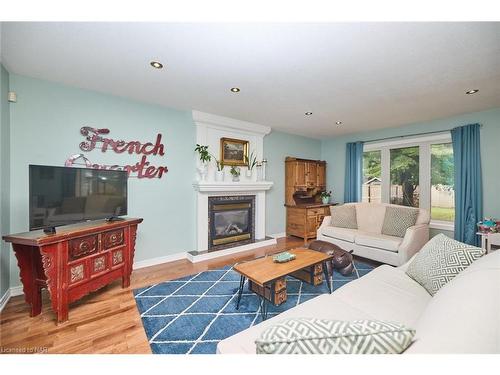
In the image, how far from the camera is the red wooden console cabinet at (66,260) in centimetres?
176

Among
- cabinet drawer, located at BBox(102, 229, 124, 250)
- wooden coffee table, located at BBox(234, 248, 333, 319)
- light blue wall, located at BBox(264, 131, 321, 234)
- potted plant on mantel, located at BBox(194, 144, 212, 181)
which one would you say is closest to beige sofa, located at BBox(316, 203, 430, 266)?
light blue wall, located at BBox(264, 131, 321, 234)

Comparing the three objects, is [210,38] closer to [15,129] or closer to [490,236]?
[15,129]

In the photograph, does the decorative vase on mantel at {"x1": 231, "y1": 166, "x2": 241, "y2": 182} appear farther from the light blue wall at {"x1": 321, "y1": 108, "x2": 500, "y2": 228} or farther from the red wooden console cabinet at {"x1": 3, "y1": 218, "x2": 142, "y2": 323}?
the light blue wall at {"x1": 321, "y1": 108, "x2": 500, "y2": 228}

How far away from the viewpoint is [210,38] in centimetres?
166

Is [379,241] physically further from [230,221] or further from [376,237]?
[230,221]

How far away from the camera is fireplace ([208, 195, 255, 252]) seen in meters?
3.74

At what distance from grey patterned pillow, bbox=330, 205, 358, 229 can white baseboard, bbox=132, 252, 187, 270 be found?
280cm

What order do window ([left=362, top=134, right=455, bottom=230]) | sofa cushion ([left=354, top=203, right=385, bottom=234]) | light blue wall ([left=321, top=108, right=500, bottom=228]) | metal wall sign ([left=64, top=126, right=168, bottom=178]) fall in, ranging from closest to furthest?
1. metal wall sign ([left=64, top=126, right=168, bottom=178])
2. light blue wall ([left=321, top=108, right=500, bottom=228])
3. sofa cushion ([left=354, top=203, right=385, bottom=234])
4. window ([left=362, top=134, right=455, bottom=230])

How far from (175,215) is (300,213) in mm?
2670

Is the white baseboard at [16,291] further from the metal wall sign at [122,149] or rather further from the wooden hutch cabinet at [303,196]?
the wooden hutch cabinet at [303,196]

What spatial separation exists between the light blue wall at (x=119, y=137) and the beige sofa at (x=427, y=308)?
2.50 metres

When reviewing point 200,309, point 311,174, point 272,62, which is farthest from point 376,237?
point 272,62

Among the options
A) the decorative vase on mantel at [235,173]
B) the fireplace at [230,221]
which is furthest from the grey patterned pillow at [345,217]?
the decorative vase on mantel at [235,173]

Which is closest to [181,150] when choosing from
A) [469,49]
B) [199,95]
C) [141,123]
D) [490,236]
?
[141,123]
